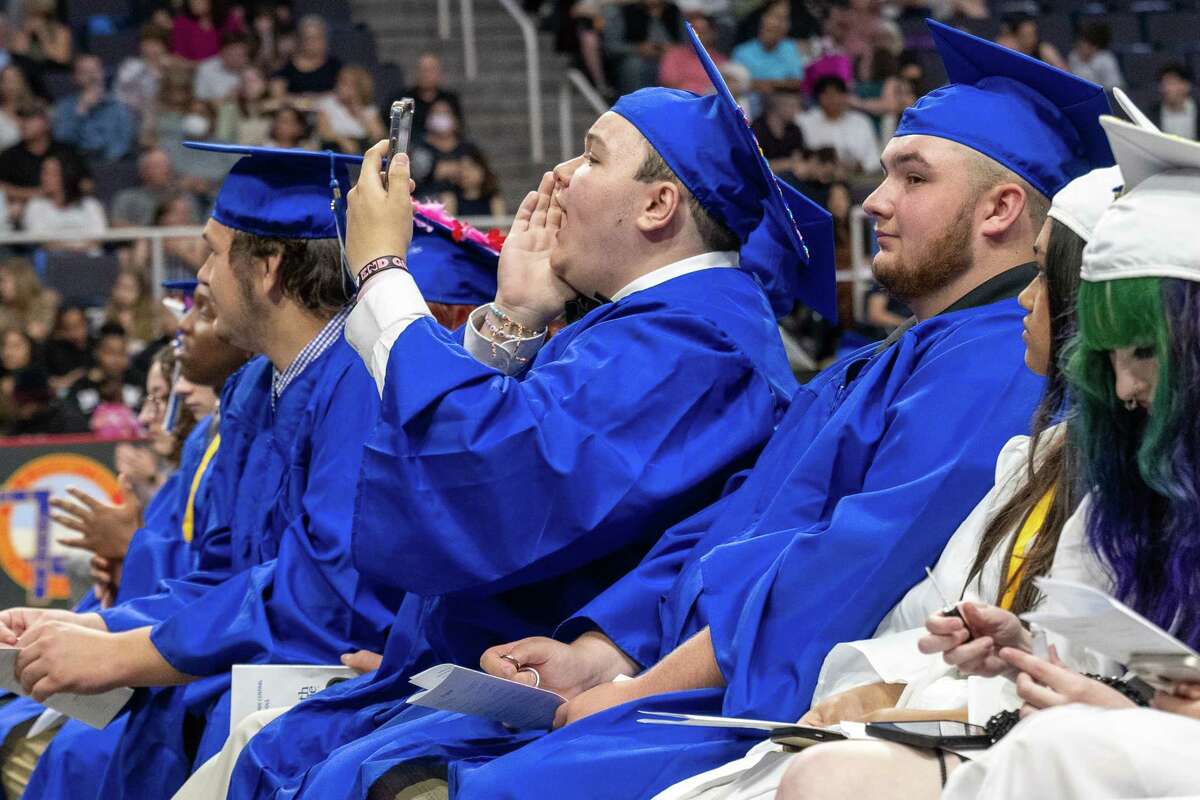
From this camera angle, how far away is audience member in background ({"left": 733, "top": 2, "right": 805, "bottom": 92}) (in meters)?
12.3

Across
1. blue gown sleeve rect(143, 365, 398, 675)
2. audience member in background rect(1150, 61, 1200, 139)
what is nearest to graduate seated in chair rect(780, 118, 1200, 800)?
blue gown sleeve rect(143, 365, 398, 675)

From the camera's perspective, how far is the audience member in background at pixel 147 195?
10.5m

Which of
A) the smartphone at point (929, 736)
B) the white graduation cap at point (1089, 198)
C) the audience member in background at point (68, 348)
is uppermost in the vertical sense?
the white graduation cap at point (1089, 198)

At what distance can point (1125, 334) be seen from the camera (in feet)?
7.44

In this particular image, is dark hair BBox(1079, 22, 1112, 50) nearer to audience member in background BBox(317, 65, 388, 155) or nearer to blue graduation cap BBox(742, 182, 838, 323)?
audience member in background BBox(317, 65, 388, 155)

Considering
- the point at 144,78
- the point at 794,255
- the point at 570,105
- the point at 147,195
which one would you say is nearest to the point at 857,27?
the point at 570,105

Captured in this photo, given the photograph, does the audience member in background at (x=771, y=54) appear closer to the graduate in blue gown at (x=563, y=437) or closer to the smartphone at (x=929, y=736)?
the graduate in blue gown at (x=563, y=437)

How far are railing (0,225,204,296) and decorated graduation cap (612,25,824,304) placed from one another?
6.21 m

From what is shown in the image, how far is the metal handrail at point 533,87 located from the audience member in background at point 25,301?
12.5 feet

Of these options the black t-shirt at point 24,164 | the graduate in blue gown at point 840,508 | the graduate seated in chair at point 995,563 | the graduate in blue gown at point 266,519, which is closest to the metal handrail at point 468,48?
the black t-shirt at point 24,164

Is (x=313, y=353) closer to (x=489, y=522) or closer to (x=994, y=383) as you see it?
(x=489, y=522)

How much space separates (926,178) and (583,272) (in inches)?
26.8

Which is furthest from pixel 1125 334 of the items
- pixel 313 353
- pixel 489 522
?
pixel 313 353

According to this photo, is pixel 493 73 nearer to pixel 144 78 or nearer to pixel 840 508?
pixel 144 78
